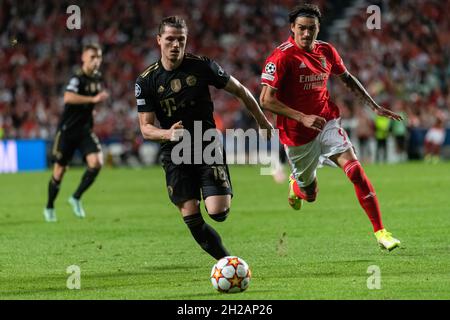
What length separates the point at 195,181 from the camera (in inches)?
330

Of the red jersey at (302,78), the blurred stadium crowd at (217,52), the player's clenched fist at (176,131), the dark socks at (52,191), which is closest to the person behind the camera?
the player's clenched fist at (176,131)

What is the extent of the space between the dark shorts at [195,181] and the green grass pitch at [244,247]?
77 cm

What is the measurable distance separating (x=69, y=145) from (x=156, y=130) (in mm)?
7252

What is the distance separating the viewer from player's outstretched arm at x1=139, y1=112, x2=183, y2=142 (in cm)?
773

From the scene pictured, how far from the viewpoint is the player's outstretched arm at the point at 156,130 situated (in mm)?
7727

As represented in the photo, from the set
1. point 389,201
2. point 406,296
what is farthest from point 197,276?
point 389,201

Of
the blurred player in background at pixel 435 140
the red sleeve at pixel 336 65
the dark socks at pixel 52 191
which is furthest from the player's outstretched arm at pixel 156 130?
the blurred player in background at pixel 435 140

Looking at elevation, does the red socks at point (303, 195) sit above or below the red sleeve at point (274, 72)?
below

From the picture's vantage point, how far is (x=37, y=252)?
10766 mm

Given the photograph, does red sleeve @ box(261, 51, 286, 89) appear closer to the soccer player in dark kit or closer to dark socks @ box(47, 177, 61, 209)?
the soccer player in dark kit

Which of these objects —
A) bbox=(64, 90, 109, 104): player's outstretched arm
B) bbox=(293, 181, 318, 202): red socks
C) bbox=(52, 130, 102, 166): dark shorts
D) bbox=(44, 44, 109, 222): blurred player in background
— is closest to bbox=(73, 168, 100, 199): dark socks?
bbox=(44, 44, 109, 222): blurred player in background

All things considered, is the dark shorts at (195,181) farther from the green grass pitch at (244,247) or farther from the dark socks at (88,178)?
the dark socks at (88,178)

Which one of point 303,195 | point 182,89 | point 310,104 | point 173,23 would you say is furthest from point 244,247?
point 173,23

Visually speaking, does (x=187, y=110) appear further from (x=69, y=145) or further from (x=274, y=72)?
(x=69, y=145)
